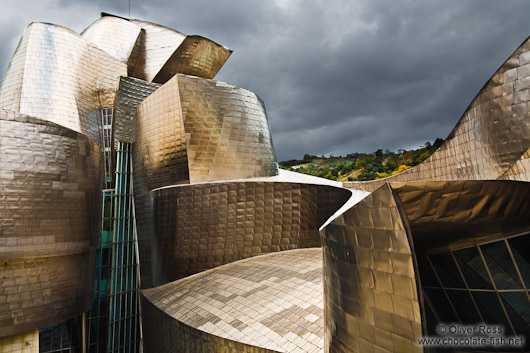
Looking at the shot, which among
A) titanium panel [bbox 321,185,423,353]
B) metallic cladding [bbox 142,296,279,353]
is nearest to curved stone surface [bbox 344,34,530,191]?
titanium panel [bbox 321,185,423,353]

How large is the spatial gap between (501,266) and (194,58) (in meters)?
19.7

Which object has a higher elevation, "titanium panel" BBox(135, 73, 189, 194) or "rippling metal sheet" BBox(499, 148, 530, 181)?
"titanium panel" BBox(135, 73, 189, 194)

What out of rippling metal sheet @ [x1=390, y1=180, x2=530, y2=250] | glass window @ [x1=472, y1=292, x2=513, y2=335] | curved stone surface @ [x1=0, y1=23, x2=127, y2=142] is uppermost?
curved stone surface @ [x1=0, y1=23, x2=127, y2=142]

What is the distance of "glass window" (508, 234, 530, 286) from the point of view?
5.18 m

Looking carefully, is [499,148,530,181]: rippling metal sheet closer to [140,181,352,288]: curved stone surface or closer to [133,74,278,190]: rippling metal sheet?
[140,181,352,288]: curved stone surface

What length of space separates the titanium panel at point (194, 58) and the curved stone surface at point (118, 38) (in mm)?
2201

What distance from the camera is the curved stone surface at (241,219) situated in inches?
467

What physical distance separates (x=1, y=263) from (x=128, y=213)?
683 cm

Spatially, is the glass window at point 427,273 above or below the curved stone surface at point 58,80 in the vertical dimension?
below

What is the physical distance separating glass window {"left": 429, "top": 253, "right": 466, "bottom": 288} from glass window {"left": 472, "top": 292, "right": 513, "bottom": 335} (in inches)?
11.1

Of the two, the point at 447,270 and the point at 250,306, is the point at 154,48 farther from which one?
the point at 447,270

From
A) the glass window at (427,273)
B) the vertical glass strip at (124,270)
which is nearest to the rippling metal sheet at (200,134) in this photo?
the vertical glass strip at (124,270)

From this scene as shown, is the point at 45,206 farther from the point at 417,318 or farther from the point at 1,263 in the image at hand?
the point at 417,318

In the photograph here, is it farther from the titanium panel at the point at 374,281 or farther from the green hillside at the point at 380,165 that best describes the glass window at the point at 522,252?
the green hillside at the point at 380,165
